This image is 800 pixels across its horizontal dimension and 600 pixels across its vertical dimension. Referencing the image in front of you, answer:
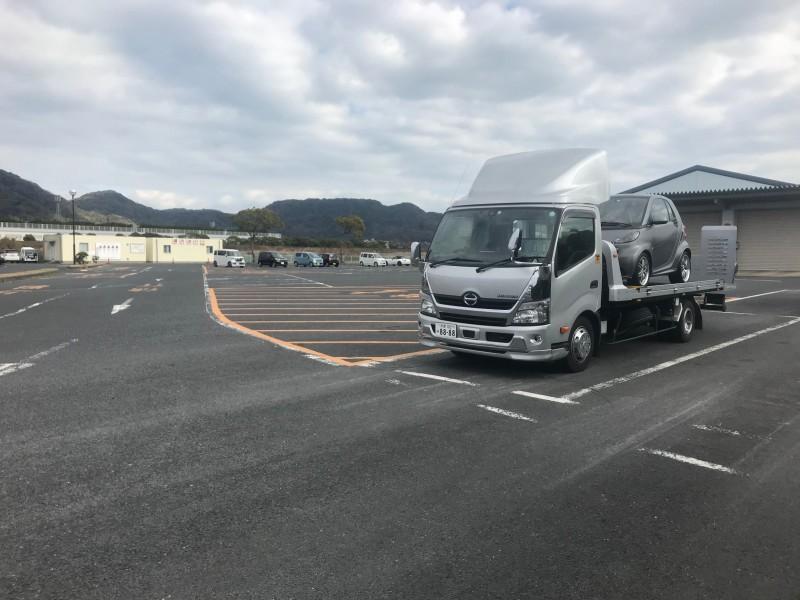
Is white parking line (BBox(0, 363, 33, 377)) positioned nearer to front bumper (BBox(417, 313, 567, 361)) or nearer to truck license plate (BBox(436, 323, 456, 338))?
truck license plate (BBox(436, 323, 456, 338))

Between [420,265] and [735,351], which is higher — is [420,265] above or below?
above

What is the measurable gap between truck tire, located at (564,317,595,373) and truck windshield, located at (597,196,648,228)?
2.27 metres

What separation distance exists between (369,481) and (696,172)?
40230mm

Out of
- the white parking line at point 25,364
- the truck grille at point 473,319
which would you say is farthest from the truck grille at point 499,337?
the white parking line at point 25,364

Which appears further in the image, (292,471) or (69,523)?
(292,471)

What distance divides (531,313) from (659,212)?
170 inches

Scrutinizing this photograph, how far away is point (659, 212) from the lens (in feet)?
30.5

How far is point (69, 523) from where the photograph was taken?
10.5 feet

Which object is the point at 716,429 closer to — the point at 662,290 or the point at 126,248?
the point at 662,290

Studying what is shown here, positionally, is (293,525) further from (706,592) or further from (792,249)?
(792,249)

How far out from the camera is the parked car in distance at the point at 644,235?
27.9 ft

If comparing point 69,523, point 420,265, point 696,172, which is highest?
point 696,172

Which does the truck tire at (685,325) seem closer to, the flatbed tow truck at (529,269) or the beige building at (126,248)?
the flatbed tow truck at (529,269)

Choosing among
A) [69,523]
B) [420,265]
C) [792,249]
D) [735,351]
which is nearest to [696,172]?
[792,249]
